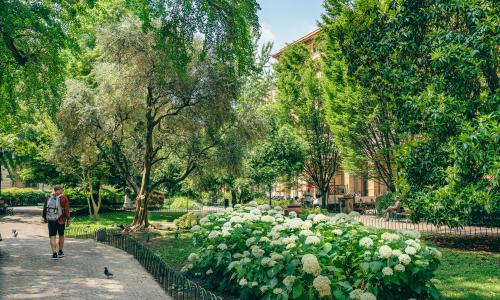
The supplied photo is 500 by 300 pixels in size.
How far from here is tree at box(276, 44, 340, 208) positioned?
34.4 metres

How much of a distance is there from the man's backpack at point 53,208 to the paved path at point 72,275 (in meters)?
1.18

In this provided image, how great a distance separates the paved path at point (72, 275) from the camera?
844 cm

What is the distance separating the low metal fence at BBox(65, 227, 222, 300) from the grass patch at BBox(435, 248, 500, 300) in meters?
4.22

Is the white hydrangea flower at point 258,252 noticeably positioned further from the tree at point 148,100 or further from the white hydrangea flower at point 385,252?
the tree at point 148,100

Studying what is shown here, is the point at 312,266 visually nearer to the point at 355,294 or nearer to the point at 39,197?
the point at 355,294

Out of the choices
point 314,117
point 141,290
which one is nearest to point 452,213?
point 141,290

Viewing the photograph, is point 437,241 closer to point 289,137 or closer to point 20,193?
point 289,137

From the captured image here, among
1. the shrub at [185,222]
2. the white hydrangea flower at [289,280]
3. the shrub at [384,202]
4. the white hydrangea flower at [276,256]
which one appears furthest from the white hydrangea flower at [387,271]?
the shrub at [384,202]

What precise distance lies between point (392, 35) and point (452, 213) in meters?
6.84

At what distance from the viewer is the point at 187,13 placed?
10.2 m

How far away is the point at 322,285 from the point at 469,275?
6.21 metres

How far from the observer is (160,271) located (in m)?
9.95

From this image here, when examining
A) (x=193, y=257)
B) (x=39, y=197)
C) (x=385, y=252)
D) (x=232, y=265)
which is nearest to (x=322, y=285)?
(x=385, y=252)

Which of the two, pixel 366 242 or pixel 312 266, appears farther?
pixel 366 242
